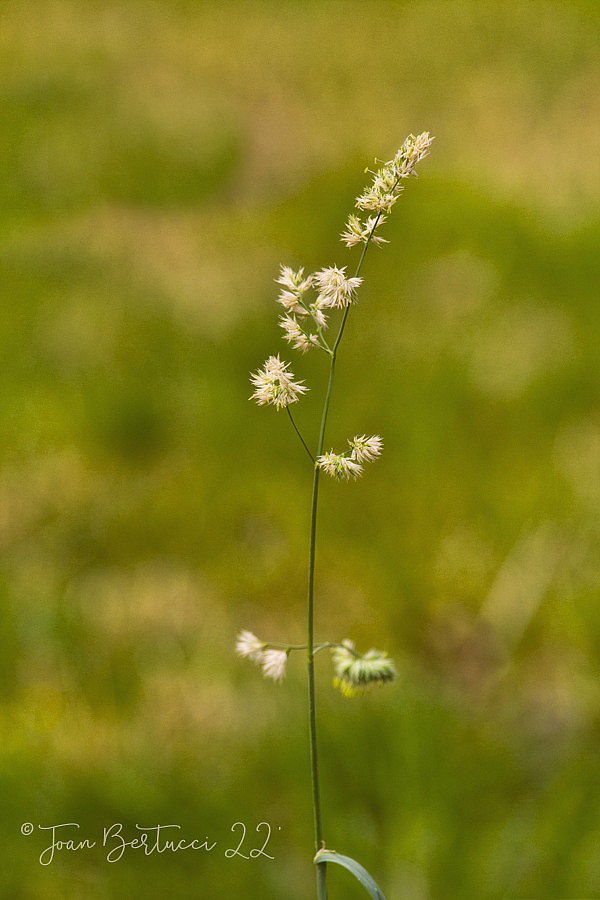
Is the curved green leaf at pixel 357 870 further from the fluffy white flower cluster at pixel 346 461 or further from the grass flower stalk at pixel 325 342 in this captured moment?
the fluffy white flower cluster at pixel 346 461

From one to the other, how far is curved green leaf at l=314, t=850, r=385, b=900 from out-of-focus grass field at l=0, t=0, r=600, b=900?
249 mm

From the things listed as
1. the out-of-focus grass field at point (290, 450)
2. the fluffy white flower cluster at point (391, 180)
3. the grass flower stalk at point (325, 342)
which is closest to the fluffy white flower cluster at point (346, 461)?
the grass flower stalk at point (325, 342)

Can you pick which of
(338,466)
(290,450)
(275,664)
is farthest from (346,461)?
(290,450)

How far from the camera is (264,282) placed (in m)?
1.68

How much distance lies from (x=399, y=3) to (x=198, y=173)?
127cm

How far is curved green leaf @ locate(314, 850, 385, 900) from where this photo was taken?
37 cm

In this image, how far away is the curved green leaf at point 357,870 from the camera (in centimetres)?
37

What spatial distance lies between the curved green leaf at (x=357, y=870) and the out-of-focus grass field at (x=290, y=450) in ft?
0.82

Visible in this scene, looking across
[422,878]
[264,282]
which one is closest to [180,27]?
[264,282]

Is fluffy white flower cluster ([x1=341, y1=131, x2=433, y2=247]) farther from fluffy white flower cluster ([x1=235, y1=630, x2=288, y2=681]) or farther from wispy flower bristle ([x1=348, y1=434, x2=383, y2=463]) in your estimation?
fluffy white flower cluster ([x1=235, y1=630, x2=288, y2=681])

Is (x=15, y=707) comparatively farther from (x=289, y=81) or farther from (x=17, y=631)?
(x=289, y=81)

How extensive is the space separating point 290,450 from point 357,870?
2.99ft

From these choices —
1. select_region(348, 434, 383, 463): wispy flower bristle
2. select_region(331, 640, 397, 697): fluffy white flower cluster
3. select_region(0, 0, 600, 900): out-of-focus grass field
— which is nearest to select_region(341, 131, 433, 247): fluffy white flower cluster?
select_region(348, 434, 383, 463): wispy flower bristle

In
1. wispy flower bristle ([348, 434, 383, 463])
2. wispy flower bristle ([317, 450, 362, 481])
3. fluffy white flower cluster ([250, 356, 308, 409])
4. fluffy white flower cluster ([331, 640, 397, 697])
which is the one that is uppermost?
fluffy white flower cluster ([250, 356, 308, 409])
